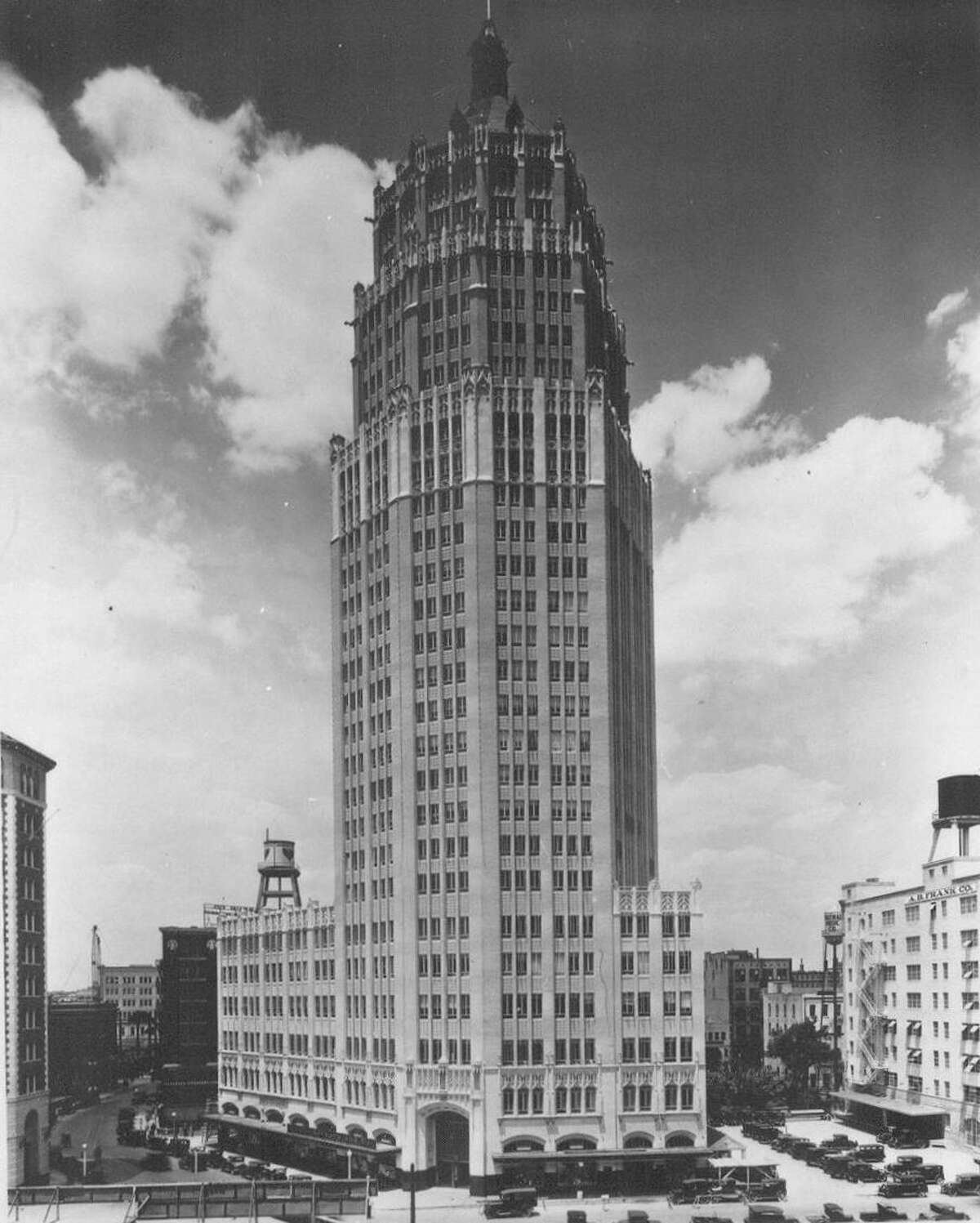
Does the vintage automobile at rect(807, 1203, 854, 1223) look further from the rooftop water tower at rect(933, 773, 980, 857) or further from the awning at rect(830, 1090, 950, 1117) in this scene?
the rooftop water tower at rect(933, 773, 980, 857)

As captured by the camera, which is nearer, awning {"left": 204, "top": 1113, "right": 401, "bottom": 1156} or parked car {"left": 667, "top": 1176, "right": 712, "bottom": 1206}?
parked car {"left": 667, "top": 1176, "right": 712, "bottom": 1206}

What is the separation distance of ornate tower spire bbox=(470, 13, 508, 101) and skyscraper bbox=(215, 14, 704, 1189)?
19.1 meters

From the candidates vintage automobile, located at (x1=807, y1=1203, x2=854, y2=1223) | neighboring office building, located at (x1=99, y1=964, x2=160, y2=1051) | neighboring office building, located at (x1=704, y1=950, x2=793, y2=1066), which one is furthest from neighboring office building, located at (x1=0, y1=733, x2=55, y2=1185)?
neighboring office building, located at (x1=704, y1=950, x2=793, y2=1066)

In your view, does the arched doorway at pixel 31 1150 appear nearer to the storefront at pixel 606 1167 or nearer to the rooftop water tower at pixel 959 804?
the storefront at pixel 606 1167

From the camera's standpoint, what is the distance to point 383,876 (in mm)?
97500

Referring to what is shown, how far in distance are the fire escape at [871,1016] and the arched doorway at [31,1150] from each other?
6726cm

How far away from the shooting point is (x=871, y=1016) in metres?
118

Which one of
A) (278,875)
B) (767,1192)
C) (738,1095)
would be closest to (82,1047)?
(278,875)

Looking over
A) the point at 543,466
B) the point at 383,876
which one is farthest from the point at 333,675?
the point at 543,466

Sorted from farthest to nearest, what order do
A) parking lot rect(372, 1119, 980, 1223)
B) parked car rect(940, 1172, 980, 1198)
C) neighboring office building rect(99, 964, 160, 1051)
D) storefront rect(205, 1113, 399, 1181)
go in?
1. neighboring office building rect(99, 964, 160, 1051)
2. storefront rect(205, 1113, 399, 1181)
3. parked car rect(940, 1172, 980, 1198)
4. parking lot rect(372, 1119, 980, 1223)

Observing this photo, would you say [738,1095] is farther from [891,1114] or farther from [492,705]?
[492,705]

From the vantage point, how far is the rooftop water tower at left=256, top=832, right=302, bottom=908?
120 metres

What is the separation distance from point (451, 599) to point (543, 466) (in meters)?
11.1

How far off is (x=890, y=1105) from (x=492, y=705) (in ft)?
144
